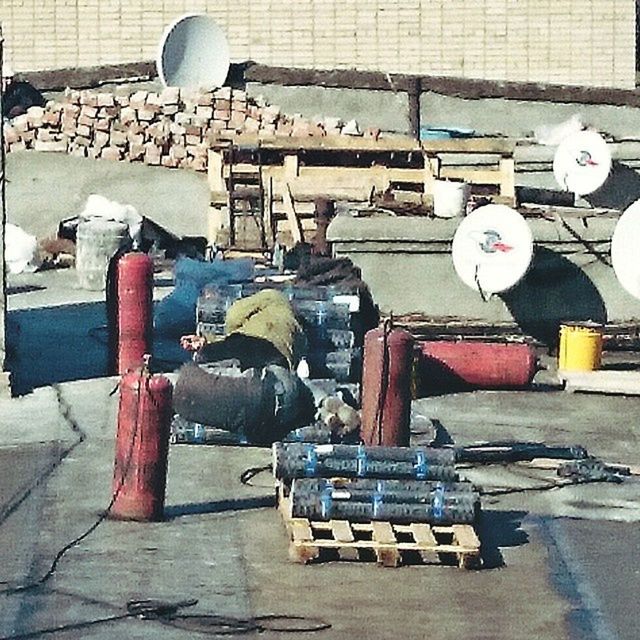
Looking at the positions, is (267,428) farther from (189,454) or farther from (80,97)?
(80,97)

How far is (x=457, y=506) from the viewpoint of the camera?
439 inches

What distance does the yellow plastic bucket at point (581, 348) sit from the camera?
16.8 m

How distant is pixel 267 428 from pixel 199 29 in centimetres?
1463

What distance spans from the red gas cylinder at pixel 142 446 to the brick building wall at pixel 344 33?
1866 cm

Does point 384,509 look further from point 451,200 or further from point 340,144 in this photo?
point 340,144

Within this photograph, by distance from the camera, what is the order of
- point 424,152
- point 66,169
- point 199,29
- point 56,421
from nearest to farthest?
point 56,421 < point 424,152 < point 66,169 < point 199,29

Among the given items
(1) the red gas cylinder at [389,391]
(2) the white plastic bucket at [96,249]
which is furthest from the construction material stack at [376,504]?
(2) the white plastic bucket at [96,249]

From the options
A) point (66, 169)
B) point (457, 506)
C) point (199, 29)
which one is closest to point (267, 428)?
point (457, 506)

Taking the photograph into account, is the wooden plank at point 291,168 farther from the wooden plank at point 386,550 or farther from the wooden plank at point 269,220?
the wooden plank at point 386,550

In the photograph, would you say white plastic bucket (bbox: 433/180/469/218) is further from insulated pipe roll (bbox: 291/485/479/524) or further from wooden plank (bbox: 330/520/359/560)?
wooden plank (bbox: 330/520/359/560)

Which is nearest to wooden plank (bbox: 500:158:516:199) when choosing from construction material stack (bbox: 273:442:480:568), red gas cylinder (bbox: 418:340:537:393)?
red gas cylinder (bbox: 418:340:537:393)

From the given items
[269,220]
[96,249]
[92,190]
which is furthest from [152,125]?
[96,249]

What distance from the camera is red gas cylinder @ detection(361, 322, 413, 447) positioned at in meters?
13.0

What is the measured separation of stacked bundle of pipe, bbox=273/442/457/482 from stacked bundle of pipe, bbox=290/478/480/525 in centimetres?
29
